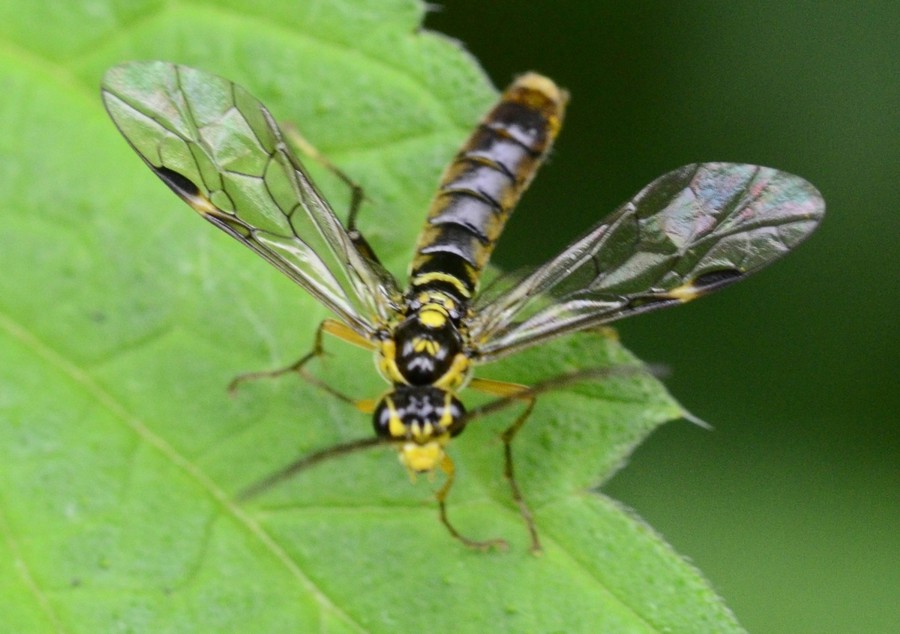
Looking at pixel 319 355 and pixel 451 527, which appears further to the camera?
pixel 319 355

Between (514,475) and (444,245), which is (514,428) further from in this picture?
(444,245)

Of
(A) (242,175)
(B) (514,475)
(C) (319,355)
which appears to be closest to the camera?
(B) (514,475)

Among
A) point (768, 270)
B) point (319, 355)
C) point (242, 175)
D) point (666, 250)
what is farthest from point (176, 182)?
point (768, 270)

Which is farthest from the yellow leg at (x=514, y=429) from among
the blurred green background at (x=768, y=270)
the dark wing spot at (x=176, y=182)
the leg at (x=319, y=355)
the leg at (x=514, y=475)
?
the dark wing spot at (x=176, y=182)

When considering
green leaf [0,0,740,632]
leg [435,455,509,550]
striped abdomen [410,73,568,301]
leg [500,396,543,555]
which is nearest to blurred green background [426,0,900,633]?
striped abdomen [410,73,568,301]

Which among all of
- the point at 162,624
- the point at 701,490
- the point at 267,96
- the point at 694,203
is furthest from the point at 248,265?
the point at 701,490

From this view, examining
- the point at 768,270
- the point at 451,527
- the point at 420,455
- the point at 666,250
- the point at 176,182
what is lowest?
the point at 451,527

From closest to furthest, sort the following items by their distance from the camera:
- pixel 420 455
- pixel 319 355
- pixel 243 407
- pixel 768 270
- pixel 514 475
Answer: pixel 420 455 < pixel 514 475 < pixel 243 407 < pixel 319 355 < pixel 768 270
